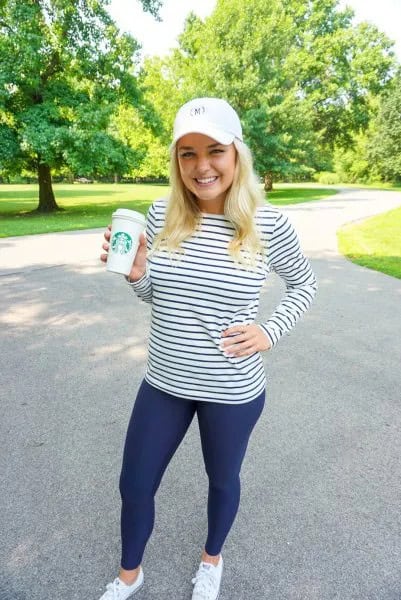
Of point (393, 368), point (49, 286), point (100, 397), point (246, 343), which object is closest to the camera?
point (246, 343)

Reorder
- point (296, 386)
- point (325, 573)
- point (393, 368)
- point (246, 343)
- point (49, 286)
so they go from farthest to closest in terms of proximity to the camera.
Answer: point (49, 286), point (393, 368), point (296, 386), point (325, 573), point (246, 343)

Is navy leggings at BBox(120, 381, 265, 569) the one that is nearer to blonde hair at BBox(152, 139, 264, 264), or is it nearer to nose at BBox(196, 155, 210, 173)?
blonde hair at BBox(152, 139, 264, 264)

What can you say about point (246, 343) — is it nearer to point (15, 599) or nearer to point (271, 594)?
point (271, 594)

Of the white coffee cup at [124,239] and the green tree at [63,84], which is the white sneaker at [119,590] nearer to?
the white coffee cup at [124,239]

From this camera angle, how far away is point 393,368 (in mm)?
3904

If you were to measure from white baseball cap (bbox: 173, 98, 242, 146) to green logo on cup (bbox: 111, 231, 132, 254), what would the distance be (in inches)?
15.5

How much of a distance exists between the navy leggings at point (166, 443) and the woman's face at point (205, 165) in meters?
0.79

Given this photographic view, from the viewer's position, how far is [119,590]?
68.2 inches

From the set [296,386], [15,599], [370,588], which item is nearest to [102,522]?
[15,599]

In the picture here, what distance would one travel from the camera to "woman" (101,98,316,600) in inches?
58.9

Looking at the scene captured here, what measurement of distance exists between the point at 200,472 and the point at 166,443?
39.8 inches

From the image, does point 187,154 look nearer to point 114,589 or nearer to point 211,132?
point 211,132

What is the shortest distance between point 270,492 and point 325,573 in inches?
20.6

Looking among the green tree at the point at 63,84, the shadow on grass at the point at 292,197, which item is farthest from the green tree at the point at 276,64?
the green tree at the point at 63,84
